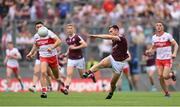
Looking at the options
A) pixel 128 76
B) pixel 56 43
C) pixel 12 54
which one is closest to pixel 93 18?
pixel 128 76

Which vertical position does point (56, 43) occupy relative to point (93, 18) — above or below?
above

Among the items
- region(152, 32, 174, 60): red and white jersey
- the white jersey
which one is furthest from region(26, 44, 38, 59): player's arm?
the white jersey

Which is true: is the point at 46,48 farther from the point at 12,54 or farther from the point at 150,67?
the point at 150,67

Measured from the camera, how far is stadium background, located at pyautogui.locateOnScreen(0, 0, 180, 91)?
121 feet

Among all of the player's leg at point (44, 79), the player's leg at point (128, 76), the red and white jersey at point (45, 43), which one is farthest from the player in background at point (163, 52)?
the player's leg at point (128, 76)

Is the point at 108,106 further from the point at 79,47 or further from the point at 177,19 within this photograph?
the point at 177,19

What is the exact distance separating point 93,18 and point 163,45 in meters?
11.5

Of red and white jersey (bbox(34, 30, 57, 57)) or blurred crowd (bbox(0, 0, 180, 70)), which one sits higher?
red and white jersey (bbox(34, 30, 57, 57))

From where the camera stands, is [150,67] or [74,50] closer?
[74,50]

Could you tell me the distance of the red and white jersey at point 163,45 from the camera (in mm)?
26859

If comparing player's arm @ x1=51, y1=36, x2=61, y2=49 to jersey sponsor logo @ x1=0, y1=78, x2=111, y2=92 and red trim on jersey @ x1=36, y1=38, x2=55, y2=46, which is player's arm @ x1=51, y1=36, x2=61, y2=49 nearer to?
red trim on jersey @ x1=36, y1=38, x2=55, y2=46

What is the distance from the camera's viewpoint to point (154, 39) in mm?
26922

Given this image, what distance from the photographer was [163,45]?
26984mm

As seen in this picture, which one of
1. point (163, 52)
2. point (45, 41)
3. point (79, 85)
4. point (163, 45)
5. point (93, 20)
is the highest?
point (45, 41)
